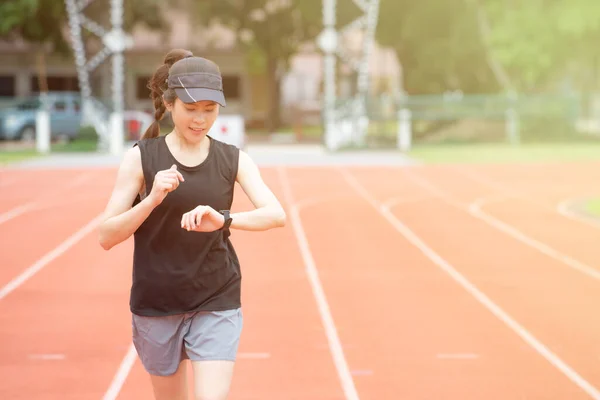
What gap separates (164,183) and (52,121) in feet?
131

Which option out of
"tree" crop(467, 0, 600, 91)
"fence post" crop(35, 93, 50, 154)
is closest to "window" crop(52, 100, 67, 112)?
"fence post" crop(35, 93, 50, 154)

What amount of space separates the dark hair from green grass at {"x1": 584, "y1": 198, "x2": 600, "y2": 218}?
15246mm

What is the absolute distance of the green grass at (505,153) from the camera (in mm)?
33500

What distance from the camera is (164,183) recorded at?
4270 millimetres

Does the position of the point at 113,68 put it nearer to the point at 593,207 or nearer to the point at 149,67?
the point at 593,207

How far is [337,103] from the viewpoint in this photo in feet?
127

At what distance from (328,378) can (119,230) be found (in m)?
3.53

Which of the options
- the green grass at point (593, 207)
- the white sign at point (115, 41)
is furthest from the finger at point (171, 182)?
the white sign at point (115, 41)

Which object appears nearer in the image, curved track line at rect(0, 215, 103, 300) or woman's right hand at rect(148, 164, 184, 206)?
woman's right hand at rect(148, 164, 184, 206)

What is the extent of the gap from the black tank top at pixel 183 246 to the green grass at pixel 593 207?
601 inches

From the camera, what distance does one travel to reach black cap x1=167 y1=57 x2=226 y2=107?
4.45 m

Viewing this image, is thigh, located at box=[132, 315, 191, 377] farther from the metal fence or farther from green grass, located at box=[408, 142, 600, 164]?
the metal fence

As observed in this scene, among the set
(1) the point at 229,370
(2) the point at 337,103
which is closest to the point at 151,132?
(1) the point at 229,370

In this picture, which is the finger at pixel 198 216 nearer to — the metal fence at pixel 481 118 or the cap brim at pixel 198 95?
the cap brim at pixel 198 95
